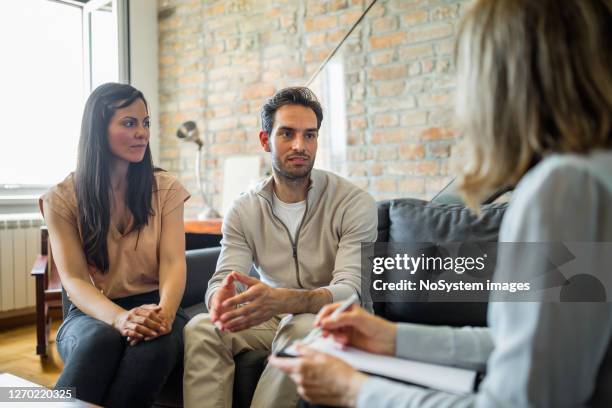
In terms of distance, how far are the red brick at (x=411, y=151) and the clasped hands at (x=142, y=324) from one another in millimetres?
1534

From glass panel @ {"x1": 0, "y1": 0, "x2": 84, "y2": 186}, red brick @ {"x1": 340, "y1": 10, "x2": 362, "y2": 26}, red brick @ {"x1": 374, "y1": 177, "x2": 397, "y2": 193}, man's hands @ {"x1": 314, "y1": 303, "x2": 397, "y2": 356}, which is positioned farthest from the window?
man's hands @ {"x1": 314, "y1": 303, "x2": 397, "y2": 356}

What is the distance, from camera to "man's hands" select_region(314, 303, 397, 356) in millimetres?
856

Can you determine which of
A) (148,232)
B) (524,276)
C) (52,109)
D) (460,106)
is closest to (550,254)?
(524,276)

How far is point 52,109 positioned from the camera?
3658mm

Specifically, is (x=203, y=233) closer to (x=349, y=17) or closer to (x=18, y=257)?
(x=18, y=257)

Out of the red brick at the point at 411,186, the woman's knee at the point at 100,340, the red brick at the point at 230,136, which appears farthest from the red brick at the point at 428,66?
the woman's knee at the point at 100,340

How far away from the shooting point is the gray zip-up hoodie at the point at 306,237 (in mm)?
1587

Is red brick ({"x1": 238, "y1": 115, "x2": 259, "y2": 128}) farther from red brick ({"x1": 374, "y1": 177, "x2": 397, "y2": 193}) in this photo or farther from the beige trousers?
the beige trousers

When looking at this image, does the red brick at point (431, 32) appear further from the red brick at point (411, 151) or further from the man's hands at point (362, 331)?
the man's hands at point (362, 331)

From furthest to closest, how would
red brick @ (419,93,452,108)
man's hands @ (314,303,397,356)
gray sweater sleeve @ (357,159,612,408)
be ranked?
1. red brick @ (419,93,452,108)
2. man's hands @ (314,303,397,356)
3. gray sweater sleeve @ (357,159,612,408)

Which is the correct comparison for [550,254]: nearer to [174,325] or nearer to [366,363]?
[366,363]

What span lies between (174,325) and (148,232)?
32cm

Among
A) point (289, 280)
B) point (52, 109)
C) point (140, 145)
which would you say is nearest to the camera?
point (289, 280)

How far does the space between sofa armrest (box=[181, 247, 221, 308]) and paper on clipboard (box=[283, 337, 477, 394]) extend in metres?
1.17
